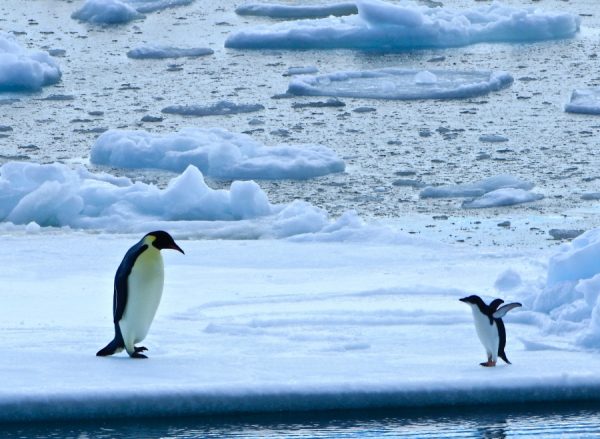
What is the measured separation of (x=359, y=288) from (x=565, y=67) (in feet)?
20.5

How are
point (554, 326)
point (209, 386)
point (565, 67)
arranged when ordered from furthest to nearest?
point (565, 67) → point (554, 326) → point (209, 386)

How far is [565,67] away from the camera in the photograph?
11.5m

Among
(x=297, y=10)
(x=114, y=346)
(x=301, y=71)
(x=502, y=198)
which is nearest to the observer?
(x=114, y=346)

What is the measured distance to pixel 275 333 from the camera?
16.2 feet

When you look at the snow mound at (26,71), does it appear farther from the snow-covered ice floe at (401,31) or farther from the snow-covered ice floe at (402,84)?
the snow-covered ice floe at (401,31)

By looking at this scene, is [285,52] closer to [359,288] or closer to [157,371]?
[359,288]

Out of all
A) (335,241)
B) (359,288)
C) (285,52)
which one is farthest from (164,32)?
(359,288)

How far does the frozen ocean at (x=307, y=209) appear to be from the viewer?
422cm

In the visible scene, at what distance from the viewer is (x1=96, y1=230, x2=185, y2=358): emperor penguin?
4.55 metres

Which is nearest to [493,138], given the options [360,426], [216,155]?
[216,155]

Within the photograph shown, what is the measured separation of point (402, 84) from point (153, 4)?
4.94m

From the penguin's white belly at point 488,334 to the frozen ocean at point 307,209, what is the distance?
0.09m

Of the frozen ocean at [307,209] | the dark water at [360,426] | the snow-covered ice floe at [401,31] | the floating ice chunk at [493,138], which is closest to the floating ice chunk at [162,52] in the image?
the frozen ocean at [307,209]

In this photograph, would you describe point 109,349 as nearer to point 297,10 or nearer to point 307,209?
point 307,209
